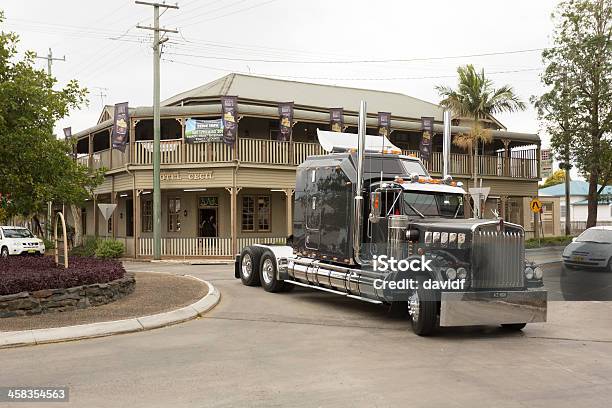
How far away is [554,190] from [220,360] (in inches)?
2446

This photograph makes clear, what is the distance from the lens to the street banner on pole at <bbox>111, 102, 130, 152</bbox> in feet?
86.7

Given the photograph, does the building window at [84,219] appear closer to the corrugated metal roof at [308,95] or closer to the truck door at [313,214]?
the corrugated metal roof at [308,95]

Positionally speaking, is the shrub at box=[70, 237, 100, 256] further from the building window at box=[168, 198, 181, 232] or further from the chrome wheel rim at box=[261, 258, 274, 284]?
the chrome wheel rim at box=[261, 258, 274, 284]

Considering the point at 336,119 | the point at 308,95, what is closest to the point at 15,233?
the point at 336,119

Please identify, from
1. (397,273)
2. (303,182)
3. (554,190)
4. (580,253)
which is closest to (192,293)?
(303,182)

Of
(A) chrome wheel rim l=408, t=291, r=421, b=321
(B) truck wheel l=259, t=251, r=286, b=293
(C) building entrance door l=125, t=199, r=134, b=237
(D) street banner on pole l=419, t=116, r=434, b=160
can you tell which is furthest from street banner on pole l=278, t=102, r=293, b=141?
(A) chrome wheel rim l=408, t=291, r=421, b=321

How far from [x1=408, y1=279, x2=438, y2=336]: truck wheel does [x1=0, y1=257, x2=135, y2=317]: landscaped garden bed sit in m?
6.31

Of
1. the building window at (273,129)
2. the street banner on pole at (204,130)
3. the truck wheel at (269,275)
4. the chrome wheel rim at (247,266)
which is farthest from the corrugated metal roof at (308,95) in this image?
the truck wheel at (269,275)

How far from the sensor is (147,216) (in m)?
30.6

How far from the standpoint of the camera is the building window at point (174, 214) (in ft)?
95.6

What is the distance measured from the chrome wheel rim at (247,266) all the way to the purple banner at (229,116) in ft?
34.3

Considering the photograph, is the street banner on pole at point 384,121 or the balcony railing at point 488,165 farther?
the balcony railing at point 488,165

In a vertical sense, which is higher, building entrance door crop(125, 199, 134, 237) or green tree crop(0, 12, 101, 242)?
green tree crop(0, 12, 101, 242)

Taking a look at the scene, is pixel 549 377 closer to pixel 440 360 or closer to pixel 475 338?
pixel 440 360
